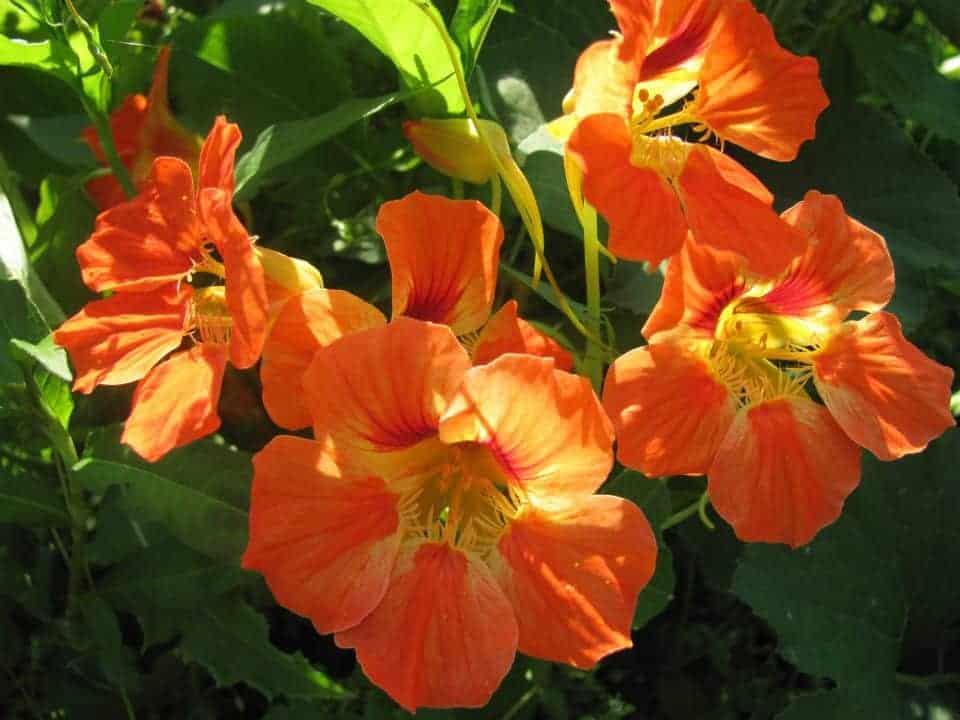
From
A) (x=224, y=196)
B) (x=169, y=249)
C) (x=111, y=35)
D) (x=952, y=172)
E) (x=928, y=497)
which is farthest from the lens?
(x=952, y=172)

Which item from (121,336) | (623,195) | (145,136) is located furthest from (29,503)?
(623,195)

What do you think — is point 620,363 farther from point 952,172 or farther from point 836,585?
point 952,172

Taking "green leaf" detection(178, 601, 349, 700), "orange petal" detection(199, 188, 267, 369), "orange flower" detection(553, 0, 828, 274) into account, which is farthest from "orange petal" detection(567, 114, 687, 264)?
"green leaf" detection(178, 601, 349, 700)

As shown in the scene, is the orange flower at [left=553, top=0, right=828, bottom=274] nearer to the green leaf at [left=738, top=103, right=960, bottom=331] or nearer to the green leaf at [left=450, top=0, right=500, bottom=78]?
the green leaf at [left=450, top=0, right=500, bottom=78]

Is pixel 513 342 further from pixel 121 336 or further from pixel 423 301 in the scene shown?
pixel 121 336

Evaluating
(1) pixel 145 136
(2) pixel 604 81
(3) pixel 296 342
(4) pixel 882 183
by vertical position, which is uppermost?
(2) pixel 604 81

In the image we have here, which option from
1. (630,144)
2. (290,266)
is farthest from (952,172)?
(290,266)

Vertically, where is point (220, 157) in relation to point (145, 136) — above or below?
above
